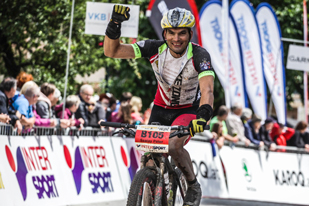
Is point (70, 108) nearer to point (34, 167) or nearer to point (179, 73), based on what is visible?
point (34, 167)

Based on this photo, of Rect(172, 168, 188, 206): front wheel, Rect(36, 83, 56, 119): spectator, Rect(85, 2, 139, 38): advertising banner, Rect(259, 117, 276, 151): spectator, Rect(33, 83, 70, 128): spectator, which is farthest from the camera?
Rect(259, 117, 276, 151): spectator

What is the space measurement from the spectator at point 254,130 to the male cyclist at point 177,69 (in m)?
6.41

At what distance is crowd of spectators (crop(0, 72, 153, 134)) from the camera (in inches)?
293

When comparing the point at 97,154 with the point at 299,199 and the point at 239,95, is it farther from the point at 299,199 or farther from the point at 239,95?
the point at 239,95

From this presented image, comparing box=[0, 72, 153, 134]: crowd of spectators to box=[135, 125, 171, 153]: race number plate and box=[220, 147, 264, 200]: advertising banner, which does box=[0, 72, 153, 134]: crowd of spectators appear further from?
box=[220, 147, 264, 200]: advertising banner

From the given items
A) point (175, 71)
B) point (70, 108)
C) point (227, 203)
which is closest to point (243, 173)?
point (227, 203)

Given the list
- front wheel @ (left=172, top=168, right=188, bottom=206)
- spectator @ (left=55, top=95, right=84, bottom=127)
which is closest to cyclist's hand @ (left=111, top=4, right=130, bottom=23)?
front wheel @ (left=172, top=168, right=188, bottom=206)

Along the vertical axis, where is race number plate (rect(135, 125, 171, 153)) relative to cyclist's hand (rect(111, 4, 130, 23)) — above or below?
below

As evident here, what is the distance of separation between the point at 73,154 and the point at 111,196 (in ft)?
3.65

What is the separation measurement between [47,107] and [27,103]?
0.88 metres

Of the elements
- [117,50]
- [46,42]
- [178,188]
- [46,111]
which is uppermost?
[117,50]

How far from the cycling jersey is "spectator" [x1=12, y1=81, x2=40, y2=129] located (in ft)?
8.09

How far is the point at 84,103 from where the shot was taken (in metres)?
9.79

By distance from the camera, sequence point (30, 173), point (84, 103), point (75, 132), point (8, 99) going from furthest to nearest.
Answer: point (84, 103) < point (75, 132) < point (8, 99) < point (30, 173)
